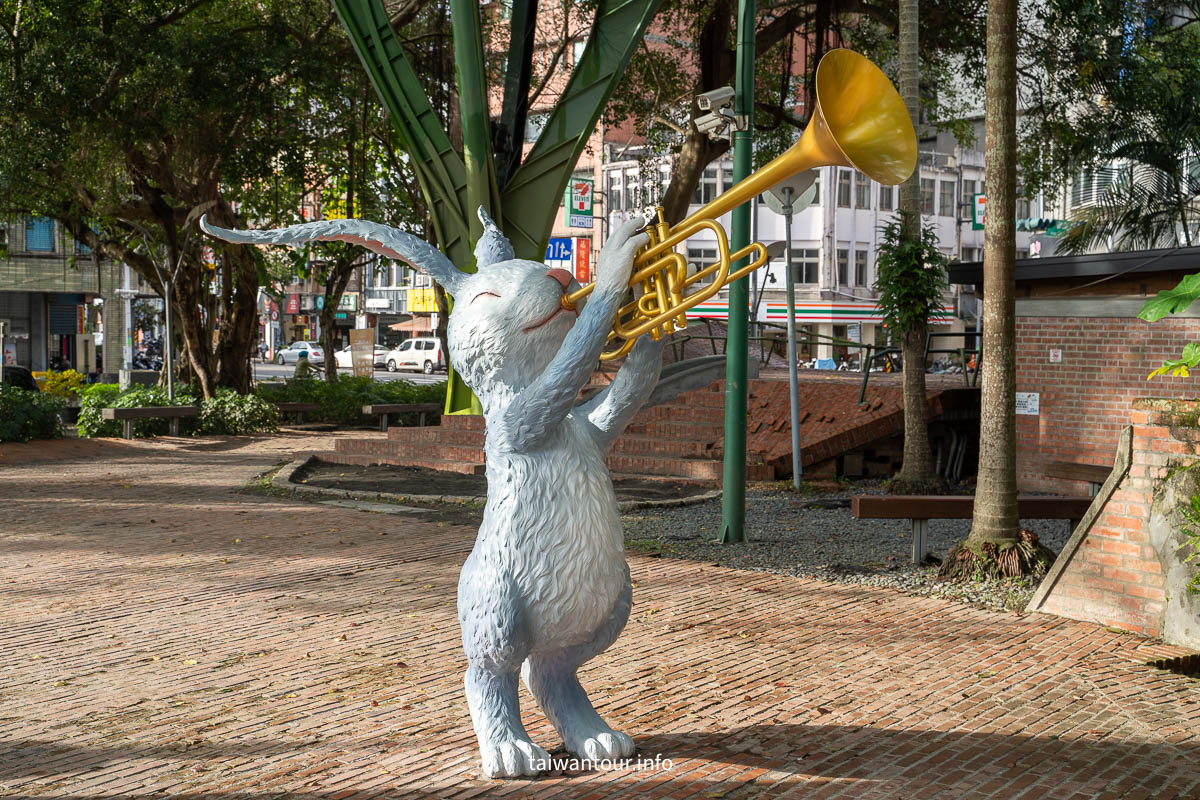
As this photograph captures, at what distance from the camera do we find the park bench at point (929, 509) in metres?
8.57

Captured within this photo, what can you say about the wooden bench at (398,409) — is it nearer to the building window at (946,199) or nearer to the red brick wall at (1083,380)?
the red brick wall at (1083,380)

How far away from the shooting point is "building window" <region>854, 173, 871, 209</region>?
149 ft

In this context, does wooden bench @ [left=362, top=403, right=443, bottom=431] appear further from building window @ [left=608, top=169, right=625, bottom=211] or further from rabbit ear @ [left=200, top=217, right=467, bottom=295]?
building window @ [left=608, top=169, right=625, bottom=211]

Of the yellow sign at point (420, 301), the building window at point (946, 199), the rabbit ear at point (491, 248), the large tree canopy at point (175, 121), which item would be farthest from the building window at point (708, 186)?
the rabbit ear at point (491, 248)

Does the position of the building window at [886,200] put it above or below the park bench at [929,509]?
above

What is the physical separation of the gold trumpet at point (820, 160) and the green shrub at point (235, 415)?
17697 millimetres

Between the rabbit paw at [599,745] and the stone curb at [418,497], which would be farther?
the stone curb at [418,497]

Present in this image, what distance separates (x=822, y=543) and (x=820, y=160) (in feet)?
21.5

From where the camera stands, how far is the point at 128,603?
7.55m

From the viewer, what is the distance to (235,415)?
20.7m

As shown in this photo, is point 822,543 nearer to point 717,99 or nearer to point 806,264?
point 717,99

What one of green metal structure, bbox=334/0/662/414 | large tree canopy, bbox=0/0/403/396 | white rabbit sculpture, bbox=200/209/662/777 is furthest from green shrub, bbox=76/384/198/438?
white rabbit sculpture, bbox=200/209/662/777

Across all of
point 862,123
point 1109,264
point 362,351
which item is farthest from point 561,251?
point 862,123

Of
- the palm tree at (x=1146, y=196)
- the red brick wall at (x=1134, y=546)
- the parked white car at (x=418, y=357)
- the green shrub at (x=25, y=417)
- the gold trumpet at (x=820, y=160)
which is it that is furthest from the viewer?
the parked white car at (x=418, y=357)
